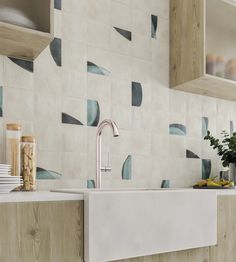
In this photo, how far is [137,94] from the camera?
2348 mm

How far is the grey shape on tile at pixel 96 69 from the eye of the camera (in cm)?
216

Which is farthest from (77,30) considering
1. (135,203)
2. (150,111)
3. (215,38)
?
(135,203)

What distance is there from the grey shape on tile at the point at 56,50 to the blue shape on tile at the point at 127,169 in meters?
0.66

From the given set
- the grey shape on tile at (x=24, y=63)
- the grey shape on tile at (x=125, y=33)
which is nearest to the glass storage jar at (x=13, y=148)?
the grey shape on tile at (x=24, y=63)

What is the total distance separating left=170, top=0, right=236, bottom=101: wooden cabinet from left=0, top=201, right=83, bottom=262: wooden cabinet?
1.28 m

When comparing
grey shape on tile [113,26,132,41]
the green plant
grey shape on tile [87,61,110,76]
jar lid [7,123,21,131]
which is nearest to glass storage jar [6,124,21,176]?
jar lid [7,123,21,131]

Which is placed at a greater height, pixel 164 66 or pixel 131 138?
pixel 164 66

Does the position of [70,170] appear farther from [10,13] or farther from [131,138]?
[10,13]

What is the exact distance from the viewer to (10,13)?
1.69 m

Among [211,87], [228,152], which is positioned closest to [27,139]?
[211,87]

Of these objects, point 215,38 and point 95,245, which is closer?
point 95,245

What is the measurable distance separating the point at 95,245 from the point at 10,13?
1023mm

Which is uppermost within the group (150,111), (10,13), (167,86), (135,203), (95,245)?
(10,13)

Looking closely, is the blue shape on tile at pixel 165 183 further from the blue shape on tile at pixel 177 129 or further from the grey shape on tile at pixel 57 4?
the grey shape on tile at pixel 57 4
